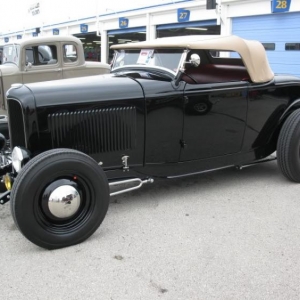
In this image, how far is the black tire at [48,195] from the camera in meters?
2.75

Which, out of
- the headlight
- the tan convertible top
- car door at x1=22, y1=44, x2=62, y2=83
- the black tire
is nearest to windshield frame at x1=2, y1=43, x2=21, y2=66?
car door at x1=22, y1=44, x2=62, y2=83

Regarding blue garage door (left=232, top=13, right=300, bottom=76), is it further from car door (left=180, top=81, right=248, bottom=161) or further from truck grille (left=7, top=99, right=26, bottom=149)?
truck grille (left=7, top=99, right=26, bottom=149)

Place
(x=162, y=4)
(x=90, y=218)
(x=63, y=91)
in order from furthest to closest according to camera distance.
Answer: (x=162, y=4), (x=63, y=91), (x=90, y=218)

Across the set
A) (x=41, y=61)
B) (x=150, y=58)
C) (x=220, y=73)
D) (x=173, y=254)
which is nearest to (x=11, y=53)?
(x=41, y=61)

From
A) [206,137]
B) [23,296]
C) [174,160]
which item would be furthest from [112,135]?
[23,296]

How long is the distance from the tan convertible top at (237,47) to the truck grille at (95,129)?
1.01 m

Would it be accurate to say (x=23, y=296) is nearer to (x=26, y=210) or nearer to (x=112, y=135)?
(x=26, y=210)

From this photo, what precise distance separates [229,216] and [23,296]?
1975 millimetres

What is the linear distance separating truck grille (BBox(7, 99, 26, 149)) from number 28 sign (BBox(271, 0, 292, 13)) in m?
9.53

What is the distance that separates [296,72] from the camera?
10766 millimetres

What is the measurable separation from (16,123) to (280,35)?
976 cm

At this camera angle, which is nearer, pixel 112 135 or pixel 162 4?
pixel 112 135

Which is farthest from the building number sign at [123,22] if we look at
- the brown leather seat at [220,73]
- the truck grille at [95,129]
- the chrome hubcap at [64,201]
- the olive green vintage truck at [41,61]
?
the chrome hubcap at [64,201]

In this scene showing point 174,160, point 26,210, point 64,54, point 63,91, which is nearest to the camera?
point 26,210
